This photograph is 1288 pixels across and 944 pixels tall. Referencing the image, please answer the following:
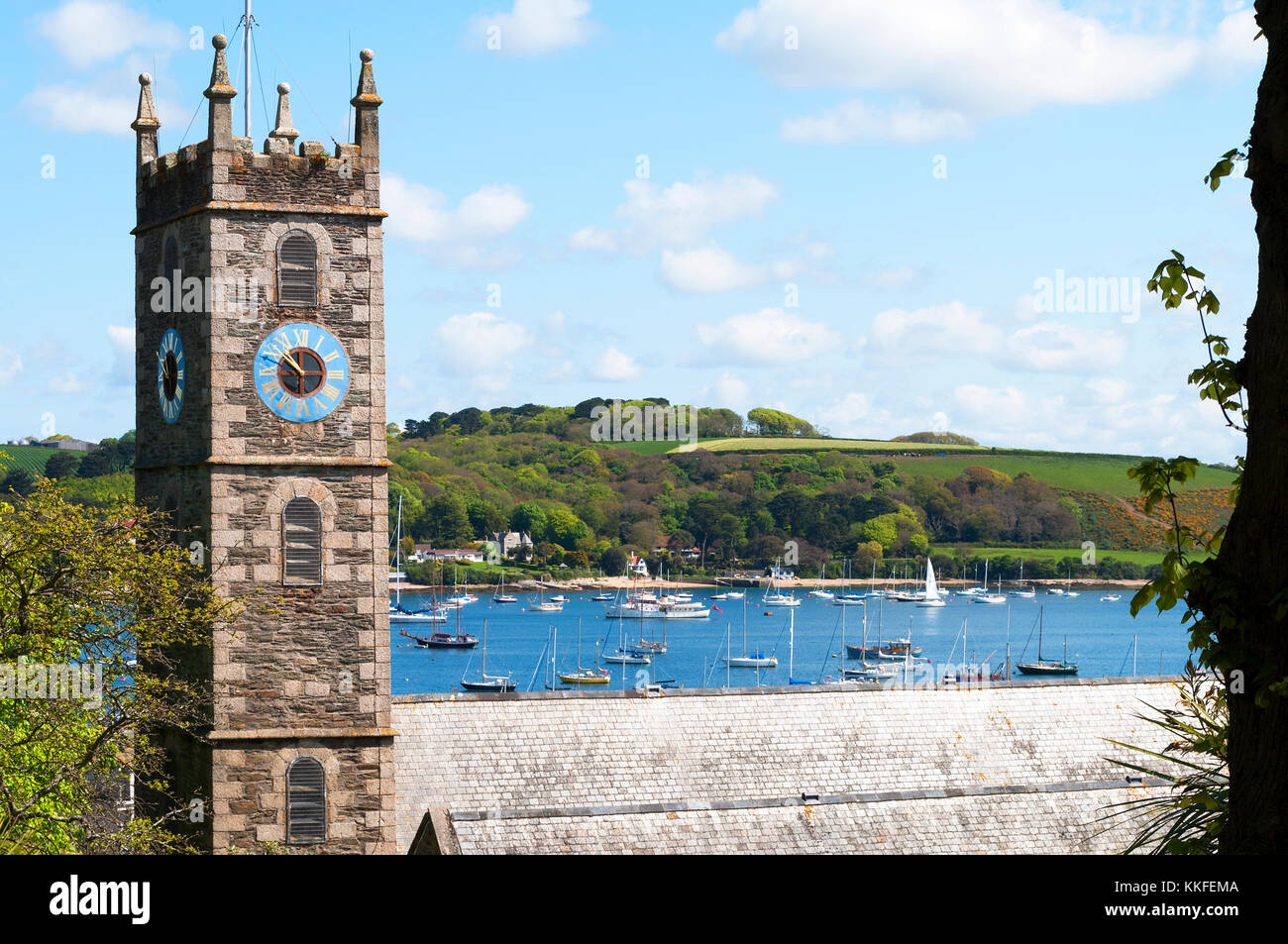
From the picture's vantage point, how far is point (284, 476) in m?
26.8

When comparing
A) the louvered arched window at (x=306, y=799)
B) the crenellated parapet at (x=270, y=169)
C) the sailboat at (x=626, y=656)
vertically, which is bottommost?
the sailboat at (x=626, y=656)

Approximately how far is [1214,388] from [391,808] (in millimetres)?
21627

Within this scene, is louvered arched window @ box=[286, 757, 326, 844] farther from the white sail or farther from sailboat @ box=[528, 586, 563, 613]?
sailboat @ box=[528, 586, 563, 613]

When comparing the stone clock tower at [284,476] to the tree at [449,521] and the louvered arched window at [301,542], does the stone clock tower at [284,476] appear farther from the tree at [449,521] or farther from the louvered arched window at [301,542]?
the tree at [449,521]

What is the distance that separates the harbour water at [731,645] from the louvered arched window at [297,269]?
99.4 m

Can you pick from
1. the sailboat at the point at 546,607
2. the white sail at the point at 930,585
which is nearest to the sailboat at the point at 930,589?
the white sail at the point at 930,585

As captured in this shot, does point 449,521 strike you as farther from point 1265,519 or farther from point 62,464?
point 1265,519

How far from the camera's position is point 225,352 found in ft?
87.1

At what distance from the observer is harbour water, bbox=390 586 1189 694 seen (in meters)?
140

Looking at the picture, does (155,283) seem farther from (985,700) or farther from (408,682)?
(408,682)

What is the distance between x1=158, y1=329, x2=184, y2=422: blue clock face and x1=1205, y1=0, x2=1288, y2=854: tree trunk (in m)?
22.8

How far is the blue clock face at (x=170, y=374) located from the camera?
27531mm

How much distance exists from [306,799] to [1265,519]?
2199cm
